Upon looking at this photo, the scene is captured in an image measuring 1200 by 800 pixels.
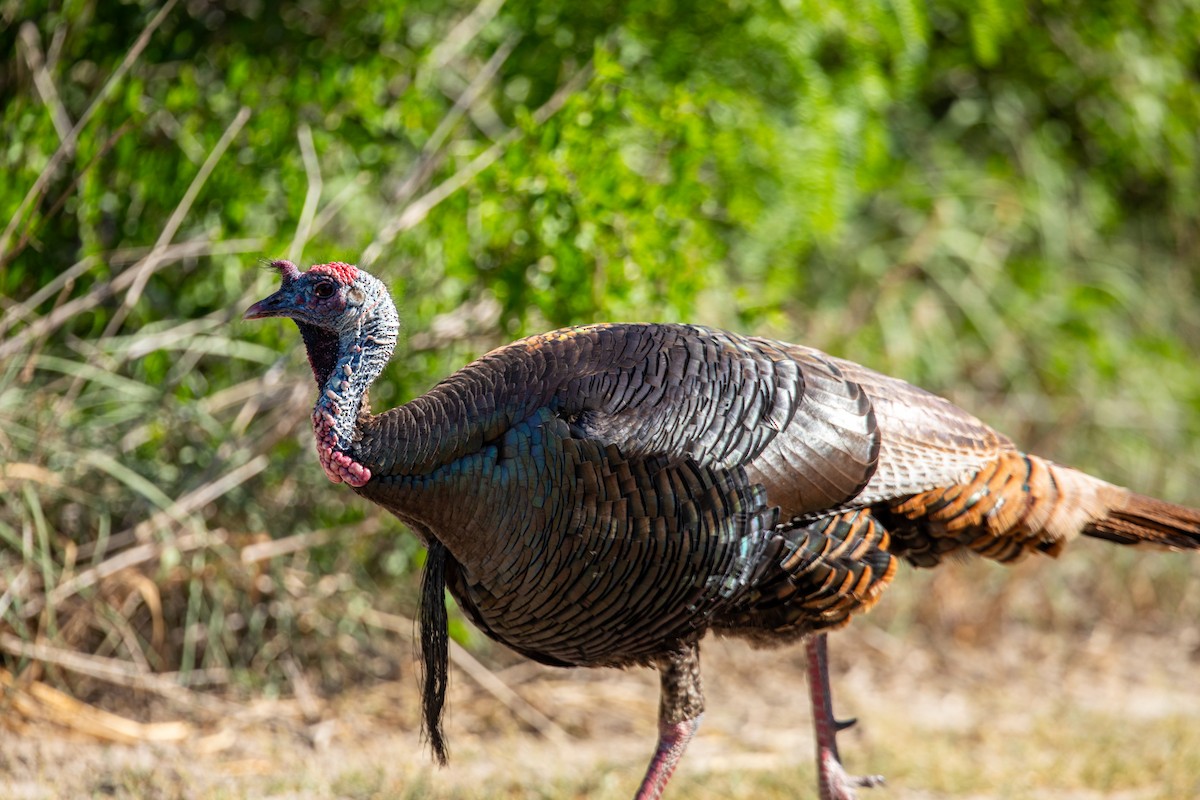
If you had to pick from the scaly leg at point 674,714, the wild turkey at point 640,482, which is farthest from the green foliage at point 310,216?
the scaly leg at point 674,714

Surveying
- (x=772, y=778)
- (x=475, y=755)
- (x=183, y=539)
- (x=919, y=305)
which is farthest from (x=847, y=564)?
(x=919, y=305)

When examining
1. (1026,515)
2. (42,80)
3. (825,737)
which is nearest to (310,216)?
(42,80)

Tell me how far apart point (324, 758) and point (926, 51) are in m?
4.74

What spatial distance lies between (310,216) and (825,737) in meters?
2.66

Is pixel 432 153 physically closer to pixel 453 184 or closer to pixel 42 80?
pixel 453 184

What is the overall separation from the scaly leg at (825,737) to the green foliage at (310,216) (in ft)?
4.73

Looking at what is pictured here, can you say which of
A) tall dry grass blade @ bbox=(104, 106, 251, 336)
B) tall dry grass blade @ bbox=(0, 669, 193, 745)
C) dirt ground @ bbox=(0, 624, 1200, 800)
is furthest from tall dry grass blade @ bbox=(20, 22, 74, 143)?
dirt ground @ bbox=(0, 624, 1200, 800)

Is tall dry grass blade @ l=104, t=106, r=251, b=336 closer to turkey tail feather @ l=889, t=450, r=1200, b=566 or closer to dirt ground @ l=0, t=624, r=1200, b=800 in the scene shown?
A: dirt ground @ l=0, t=624, r=1200, b=800

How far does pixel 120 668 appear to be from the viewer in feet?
15.2

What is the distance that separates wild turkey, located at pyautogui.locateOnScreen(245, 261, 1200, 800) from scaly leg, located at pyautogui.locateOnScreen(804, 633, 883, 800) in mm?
266

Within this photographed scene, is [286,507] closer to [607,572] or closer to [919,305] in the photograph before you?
[607,572]

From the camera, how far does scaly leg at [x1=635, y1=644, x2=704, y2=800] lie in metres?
3.59

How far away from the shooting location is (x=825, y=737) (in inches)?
152

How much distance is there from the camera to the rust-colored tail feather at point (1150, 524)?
388 centimetres
